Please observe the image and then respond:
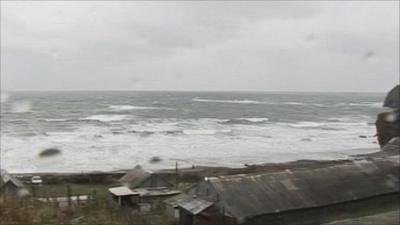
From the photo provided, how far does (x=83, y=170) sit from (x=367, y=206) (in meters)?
22.1

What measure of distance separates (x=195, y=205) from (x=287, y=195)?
3.70 m

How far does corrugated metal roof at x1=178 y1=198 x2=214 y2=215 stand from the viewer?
65.5 ft

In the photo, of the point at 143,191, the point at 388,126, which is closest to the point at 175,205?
the point at 143,191

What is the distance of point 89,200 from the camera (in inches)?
974

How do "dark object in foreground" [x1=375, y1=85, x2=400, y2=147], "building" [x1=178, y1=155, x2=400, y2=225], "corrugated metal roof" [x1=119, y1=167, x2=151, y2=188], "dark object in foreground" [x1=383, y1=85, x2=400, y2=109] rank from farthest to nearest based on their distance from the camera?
"dark object in foreground" [x1=383, y1=85, x2=400, y2=109] < "dark object in foreground" [x1=375, y1=85, x2=400, y2=147] < "corrugated metal roof" [x1=119, y1=167, x2=151, y2=188] < "building" [x1=178, y1=155, x2=400, y2=225]

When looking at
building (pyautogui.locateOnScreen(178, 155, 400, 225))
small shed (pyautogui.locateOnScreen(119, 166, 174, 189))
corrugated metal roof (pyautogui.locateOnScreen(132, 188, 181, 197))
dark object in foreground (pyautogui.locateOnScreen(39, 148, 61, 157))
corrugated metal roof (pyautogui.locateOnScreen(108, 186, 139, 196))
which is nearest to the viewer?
building (pyautogui.locateOnScreen(178, 155, 400, 225))

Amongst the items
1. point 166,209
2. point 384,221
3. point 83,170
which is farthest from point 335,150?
point 384,221

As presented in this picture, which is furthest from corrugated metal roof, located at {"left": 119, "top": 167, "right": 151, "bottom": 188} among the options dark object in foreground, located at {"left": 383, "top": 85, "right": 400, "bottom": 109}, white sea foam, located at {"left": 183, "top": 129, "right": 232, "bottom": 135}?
dark object in foreground, located at {"left": 383, "top": 85, "right": 400, "bottom": 109}

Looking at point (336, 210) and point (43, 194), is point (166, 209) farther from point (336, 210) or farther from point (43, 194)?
point (43, 194)

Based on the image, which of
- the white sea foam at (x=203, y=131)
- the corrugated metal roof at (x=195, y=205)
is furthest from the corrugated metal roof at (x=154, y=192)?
the white sea foam at (x=203, y=131)

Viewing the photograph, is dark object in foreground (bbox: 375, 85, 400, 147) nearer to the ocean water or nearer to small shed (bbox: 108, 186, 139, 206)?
the ocean water

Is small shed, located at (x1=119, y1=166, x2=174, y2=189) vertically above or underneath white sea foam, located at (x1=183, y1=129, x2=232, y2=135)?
above

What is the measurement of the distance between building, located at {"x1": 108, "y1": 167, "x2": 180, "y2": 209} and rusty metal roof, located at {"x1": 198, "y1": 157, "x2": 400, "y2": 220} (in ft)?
18.1

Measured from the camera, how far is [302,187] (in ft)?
72.3
